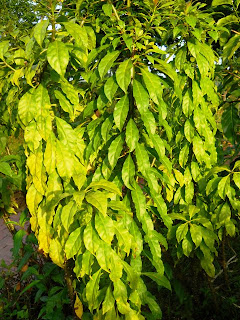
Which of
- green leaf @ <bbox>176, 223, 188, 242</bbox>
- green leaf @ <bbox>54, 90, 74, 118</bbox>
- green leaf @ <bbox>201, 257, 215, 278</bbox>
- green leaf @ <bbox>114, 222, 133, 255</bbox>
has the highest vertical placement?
green leaf @ <bbox>54, 90, 74, 118</bbox>

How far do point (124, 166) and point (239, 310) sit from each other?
162 centimetres

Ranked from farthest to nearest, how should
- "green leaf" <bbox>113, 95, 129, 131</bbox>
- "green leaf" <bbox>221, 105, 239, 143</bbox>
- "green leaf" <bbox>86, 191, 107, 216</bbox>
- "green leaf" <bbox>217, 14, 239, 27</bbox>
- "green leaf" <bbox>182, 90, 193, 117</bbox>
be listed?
1. "green leaf" <bbox>221, 105, 239, 143</bbox>
2. "green leaf" <bbox>217, 14, 239, 27</bbox>
3. "green leaf" <bbox>182, 90, 193, 117</bbox>
4. "green leaf" <bbox>113, 95, 129, 131</bbox>
5. "green leaf" <bbox>86, 191, 107, 216</bbox>

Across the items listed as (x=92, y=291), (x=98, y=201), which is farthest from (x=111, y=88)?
(x=92, y=291)

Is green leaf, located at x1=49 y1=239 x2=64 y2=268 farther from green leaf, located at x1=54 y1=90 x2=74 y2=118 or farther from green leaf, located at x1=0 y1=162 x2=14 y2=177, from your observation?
green leaf, located at x1=54 y1=90 x2=74 y2=118

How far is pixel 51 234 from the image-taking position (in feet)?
5.27

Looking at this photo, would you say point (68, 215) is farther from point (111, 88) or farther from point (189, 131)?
point (189, 131)

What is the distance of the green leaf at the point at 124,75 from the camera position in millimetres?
1397

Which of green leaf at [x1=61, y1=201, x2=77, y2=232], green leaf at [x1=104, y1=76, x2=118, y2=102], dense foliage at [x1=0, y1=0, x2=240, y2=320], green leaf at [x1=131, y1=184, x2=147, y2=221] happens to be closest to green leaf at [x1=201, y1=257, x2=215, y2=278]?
dense foliage at [x1=0, y1=0, x2=240, y2=320]

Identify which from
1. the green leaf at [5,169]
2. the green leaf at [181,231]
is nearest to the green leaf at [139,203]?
the green leaf at [181,231]

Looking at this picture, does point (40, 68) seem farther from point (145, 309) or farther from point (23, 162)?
point (145, 309)

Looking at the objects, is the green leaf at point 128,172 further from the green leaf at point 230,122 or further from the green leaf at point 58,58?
the green leaf at point 230,122

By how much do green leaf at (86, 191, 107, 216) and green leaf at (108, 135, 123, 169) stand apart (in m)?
0.26

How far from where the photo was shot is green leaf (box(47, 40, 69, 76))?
129cm

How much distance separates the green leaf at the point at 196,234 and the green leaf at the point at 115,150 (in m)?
0.75
